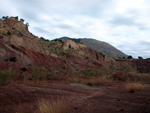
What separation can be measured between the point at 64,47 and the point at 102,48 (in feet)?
235

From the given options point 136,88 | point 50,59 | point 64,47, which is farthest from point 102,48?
point 136,88

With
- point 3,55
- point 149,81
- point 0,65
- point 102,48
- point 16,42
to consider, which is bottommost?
point 149,81

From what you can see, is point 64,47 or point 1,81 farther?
point 64,47

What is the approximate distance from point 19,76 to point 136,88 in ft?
46.2

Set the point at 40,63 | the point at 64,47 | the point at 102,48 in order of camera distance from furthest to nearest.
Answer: the point at 102,48, the point at 64,47, the point at 40,63

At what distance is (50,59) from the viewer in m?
32.0

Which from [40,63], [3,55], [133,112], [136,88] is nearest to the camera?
[133,112]

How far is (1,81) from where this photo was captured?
35.8 ft

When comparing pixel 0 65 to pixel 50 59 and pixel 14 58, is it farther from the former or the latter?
pixel 50 59

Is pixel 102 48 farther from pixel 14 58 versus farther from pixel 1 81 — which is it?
pixel 1 81

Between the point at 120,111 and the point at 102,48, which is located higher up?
the point at 102,48

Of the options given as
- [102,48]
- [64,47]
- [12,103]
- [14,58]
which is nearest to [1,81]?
[12,103]

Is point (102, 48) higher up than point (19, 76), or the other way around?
point (102, 48)

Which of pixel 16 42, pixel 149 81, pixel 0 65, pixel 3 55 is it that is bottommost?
pixel 149 81
